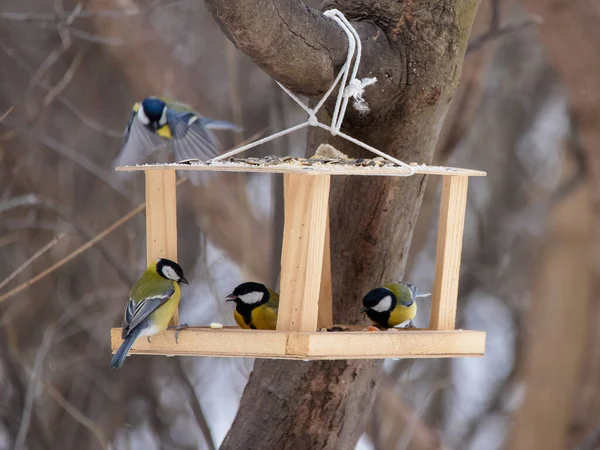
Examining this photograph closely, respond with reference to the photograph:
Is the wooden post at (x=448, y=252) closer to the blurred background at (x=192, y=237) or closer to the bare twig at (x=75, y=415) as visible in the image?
the blurred background at (x=192, y=237)

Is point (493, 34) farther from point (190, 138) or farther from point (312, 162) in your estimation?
point (312, 162)

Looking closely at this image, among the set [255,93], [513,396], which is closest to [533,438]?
[513,396]

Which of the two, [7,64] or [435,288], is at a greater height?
[7,64]

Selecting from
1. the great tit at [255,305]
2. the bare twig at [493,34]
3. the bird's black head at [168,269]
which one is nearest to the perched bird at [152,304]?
the bird's black head at [168,269]

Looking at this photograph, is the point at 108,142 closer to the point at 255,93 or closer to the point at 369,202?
the point at 255,93

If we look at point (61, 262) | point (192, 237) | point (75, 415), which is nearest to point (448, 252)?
point (61, 262)

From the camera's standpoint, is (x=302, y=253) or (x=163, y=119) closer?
(x=302, y=253)

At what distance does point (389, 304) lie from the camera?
2615mm

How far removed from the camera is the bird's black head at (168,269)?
257cm

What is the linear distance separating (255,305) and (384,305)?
0.39 metres

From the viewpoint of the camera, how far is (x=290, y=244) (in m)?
2.37

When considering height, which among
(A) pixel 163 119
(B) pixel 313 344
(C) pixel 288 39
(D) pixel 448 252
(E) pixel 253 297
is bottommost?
(B) pixel 313 344

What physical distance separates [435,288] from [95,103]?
400 cm

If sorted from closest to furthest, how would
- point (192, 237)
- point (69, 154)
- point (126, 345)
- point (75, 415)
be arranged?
1. point (126, 345)
2. point (75, 415)
3. point (69, 154)
4. point (192, 237)
